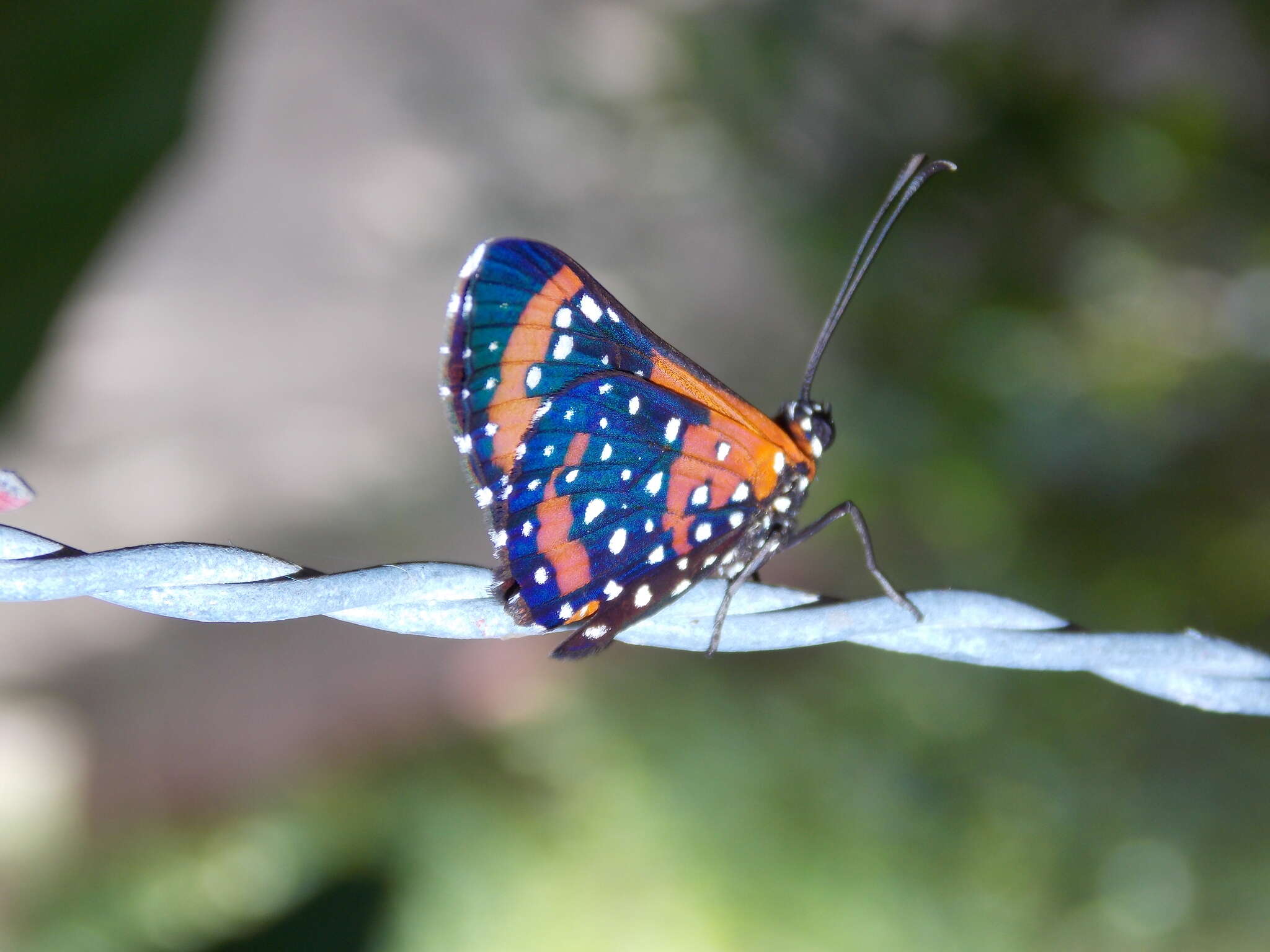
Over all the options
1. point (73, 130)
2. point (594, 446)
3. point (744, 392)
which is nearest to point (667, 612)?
point (594, 446)

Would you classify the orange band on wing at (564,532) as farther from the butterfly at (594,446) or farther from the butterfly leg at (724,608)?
the butterfly leg at (724,608)

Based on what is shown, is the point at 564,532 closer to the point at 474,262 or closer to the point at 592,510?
the point at 592,510

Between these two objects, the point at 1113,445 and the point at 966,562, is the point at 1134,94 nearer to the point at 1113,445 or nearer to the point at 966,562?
the point at 1113,445

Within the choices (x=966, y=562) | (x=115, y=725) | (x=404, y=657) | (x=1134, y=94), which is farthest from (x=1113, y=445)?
(x=115, y=725)

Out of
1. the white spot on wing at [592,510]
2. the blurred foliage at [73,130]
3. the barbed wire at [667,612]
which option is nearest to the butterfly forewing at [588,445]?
the white spot on wing at [592,510]

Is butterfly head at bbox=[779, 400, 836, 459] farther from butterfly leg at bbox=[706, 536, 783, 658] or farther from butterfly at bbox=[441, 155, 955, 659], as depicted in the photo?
butterfly leg at bbox=[706, 536, 783, 658]

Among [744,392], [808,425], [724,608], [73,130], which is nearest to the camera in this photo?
[724,608]
